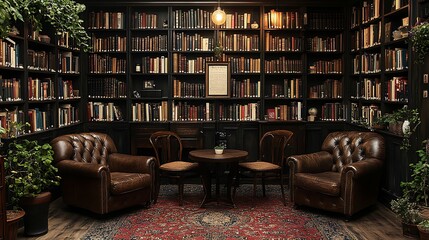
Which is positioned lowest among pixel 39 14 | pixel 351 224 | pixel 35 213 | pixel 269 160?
pixel 351 224

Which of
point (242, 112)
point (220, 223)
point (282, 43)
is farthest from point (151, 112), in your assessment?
point (220, 223)

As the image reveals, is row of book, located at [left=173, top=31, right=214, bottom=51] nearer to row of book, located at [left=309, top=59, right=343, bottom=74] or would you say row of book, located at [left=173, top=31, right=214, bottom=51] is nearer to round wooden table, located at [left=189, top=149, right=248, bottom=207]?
row of book, located at [left=309, top=59, right=343, bottom=74]

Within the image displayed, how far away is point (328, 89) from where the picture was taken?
805 cm

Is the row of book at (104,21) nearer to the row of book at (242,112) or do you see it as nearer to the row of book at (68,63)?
the row of book at (68,63)

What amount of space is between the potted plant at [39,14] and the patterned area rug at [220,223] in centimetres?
238

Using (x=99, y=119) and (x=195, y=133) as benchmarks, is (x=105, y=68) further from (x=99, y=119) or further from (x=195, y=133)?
(x=195, y=133)

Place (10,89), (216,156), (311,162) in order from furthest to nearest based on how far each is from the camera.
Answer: (311,162)
(216,156)
(10,89)

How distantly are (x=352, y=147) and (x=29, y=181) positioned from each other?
412 cm

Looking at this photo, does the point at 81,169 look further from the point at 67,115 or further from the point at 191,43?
the point at 191,43

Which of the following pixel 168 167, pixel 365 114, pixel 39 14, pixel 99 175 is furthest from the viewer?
pixel 365 114

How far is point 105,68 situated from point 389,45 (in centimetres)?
460

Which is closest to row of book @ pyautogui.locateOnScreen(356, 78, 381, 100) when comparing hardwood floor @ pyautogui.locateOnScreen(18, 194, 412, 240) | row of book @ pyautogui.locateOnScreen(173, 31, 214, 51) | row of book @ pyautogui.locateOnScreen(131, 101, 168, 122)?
hardwood floor @ pyautogui.locateOnScreen(18, 194, 412, 240)

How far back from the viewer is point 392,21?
6.27 meters

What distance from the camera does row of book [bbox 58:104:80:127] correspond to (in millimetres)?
6941
